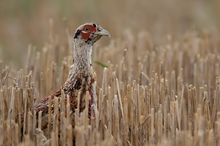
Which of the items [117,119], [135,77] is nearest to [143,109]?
[117,119]

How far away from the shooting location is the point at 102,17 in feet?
40.8

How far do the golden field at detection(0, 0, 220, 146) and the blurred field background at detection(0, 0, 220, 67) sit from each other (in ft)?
0.06

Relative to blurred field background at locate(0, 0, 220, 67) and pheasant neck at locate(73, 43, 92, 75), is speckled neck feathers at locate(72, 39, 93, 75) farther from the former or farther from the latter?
blurred field background at locate(0, 0, 220, 67)

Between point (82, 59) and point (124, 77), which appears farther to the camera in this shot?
point (124, 77)

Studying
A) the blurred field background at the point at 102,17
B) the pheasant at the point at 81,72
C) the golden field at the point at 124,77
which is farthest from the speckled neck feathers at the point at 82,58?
the blurred field background at the point at 102,17

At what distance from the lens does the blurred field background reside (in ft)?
37.6

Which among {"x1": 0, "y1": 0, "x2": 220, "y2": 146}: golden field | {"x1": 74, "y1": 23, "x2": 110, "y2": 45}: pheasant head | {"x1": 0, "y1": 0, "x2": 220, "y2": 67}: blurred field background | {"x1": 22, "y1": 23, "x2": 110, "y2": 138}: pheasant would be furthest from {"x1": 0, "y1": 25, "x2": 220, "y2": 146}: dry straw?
{"x1": 0, "y1": 0, "x2": 220, "y2": 67}: blurred field background

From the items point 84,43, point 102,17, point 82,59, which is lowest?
point 82,59

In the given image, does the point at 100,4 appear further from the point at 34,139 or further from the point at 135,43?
the point at 34,139

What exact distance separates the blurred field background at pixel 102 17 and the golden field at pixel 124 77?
19 mm

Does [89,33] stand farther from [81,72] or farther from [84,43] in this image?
[81,72]

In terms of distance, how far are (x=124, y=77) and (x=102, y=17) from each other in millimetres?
5547

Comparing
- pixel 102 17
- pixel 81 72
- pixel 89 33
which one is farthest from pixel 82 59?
pixel 102 17

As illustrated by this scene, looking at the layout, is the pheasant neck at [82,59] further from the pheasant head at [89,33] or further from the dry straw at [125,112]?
the dry straw at [125,112]
